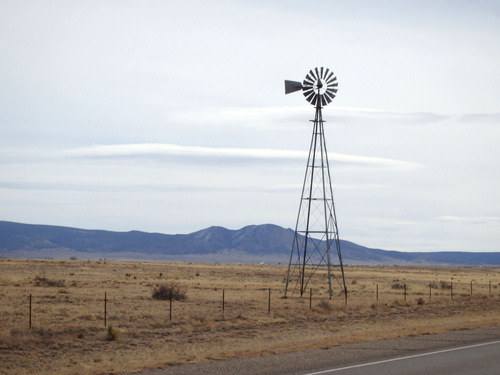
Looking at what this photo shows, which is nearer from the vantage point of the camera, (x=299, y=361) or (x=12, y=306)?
(x=299, y=361)

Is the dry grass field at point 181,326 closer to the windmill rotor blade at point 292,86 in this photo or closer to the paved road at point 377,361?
the paved road at point 377,361

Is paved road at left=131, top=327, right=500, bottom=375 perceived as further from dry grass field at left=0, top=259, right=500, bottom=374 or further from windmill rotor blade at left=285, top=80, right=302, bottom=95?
windmill rotor blade at left=285, top=80, right=302, bottom=95

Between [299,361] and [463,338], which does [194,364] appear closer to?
[299,361]

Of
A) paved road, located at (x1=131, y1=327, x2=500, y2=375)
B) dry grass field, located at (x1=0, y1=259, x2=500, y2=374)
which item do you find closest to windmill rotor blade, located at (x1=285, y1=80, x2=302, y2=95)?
dry grass field, located at (x1=0, y1=259, x2=500, y2=374)

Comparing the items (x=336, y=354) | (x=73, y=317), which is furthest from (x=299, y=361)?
(x=73, y=317)

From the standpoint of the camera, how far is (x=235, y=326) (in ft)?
97.8

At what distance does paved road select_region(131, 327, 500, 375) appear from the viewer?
16.9 meters

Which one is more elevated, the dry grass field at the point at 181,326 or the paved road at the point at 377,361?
the paved road at the point at 377,361

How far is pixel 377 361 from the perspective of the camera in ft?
60.7

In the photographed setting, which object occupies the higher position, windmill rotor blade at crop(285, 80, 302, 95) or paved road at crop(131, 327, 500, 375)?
windmill rotor blade at crop(285, 80, 302, 95)

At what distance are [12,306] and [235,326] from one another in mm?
13531

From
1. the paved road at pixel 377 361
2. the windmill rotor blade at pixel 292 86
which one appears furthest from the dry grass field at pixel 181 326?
the windmill rotor blade at pixel 292 86

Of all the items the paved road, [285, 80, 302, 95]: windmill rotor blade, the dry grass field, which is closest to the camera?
the paved road

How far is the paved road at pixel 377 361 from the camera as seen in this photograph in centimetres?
1688
